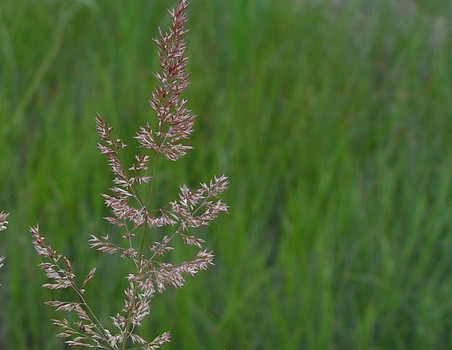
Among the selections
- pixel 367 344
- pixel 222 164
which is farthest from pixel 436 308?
pixel 222 164

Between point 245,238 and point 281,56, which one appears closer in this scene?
point 245,238

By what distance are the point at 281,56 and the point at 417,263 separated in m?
0.99

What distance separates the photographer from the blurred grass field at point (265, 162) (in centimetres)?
237

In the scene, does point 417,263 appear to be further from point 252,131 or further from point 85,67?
point 85,67

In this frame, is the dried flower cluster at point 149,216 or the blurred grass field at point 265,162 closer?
the dried flower cluster at point 149,216

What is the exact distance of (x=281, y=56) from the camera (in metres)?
3.26

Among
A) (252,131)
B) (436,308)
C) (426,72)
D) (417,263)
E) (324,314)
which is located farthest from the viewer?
(426,72)

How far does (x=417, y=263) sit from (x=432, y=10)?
155 centimetres

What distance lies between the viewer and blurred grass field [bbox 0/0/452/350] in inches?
93.2

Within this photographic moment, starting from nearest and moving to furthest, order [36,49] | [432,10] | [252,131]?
[252,131] → [36,49] → [432,10]

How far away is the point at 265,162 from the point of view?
9.43 ft

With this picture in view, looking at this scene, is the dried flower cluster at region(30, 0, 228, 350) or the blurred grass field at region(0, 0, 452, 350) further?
the blurred grass field at region(0, 0, 452, 350)

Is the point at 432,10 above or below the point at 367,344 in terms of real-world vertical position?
above

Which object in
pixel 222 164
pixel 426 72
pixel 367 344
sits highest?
pixel 426 72
